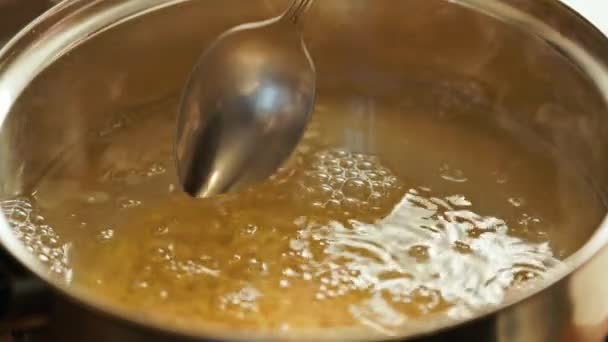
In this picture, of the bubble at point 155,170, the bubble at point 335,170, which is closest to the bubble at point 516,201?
the bubble at point 335,170

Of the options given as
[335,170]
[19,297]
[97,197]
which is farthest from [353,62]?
A: [19,297]

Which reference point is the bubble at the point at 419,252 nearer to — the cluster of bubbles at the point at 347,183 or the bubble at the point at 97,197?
the cluster of bubbles at the point at 347,183

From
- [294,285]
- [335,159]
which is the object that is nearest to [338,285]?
[294,285]

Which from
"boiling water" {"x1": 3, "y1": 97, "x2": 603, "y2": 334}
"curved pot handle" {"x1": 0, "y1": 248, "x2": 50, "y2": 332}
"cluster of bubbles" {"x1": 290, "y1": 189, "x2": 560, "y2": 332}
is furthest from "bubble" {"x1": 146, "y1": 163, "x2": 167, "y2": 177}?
"curved pot handle" {"x1": 0, "y1": 248, "x2": 50, "y2": 332}

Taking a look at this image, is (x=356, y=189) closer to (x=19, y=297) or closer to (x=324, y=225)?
(x=324, y=225)

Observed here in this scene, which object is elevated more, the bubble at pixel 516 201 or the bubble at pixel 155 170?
the bubble at pixel 516 201

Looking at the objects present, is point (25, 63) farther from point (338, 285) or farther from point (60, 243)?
point (338, 285)
